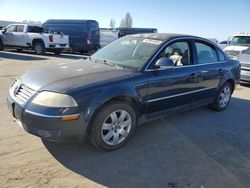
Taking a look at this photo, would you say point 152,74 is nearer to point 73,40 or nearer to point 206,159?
point 206,159

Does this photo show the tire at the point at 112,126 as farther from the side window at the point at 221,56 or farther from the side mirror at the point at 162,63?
the side window at the point at 221,56

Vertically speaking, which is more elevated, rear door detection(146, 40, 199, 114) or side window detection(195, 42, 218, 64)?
side window detection(195, 42, 218, 64)

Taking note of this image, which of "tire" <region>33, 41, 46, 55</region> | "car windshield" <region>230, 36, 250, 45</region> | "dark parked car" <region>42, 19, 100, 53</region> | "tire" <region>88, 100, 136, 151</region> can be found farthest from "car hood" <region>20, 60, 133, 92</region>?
"dark parked car" <region>42, 19, 100, 53</region>

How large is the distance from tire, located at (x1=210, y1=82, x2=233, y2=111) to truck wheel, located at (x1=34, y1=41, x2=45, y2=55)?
13076 mm

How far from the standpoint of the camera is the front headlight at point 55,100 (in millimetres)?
3291

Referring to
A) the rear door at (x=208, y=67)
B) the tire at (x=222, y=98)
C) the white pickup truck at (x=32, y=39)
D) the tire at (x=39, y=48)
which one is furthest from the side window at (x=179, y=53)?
the tire at (x=39, y=48)

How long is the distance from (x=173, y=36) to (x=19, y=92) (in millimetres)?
2686

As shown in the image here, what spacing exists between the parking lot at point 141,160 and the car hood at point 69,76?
3.00 feet

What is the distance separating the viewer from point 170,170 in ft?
11.4

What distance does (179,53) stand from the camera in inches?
198

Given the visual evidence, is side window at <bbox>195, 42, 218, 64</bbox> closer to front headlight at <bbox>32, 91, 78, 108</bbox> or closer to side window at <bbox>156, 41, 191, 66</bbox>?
side window at <bbox>156, 41, 191, 66</bbox>

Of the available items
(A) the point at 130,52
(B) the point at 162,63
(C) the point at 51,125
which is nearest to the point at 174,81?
(B) the point at 162,63

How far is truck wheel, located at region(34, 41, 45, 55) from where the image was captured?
55.2 ft

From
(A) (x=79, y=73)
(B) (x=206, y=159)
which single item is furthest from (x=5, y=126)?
(B) (x=206, y=159)
